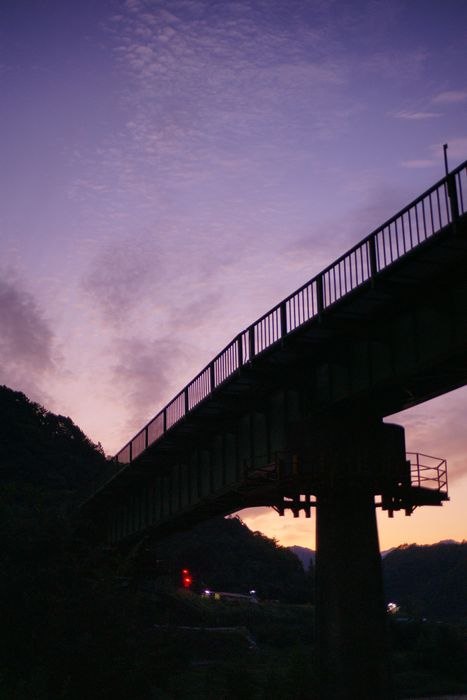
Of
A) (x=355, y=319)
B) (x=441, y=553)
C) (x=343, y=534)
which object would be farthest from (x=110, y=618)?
(x=441, y=553)

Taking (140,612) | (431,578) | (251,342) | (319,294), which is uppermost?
(251,342)

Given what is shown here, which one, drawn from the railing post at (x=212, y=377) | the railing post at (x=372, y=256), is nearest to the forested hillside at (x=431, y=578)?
the railing post at (x=212, y=377)

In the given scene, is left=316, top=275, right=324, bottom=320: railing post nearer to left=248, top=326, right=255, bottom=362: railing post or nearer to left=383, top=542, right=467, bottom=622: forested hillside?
left=248, top=326, right=255, bottom=362: railing post

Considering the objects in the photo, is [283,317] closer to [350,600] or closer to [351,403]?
[351,403]

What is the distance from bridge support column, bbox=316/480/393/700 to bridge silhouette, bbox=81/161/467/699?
0.03 m

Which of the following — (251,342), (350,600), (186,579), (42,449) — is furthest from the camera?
(42,449)

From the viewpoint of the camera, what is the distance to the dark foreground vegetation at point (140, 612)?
27906 mm

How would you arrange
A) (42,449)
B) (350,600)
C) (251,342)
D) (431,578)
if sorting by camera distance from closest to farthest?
(350,600), (251,342), (42,449), (431,578)

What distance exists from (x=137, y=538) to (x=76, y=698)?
29.6 m

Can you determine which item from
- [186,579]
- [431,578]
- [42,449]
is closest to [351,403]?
[186,579]

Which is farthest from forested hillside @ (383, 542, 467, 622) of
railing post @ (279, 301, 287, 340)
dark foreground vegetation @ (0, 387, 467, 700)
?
railing post @ (279, 301, 287, 340)

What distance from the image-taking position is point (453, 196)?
19.4 meters

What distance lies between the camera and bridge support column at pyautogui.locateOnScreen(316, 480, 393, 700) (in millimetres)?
24672

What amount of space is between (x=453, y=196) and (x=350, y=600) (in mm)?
13292
